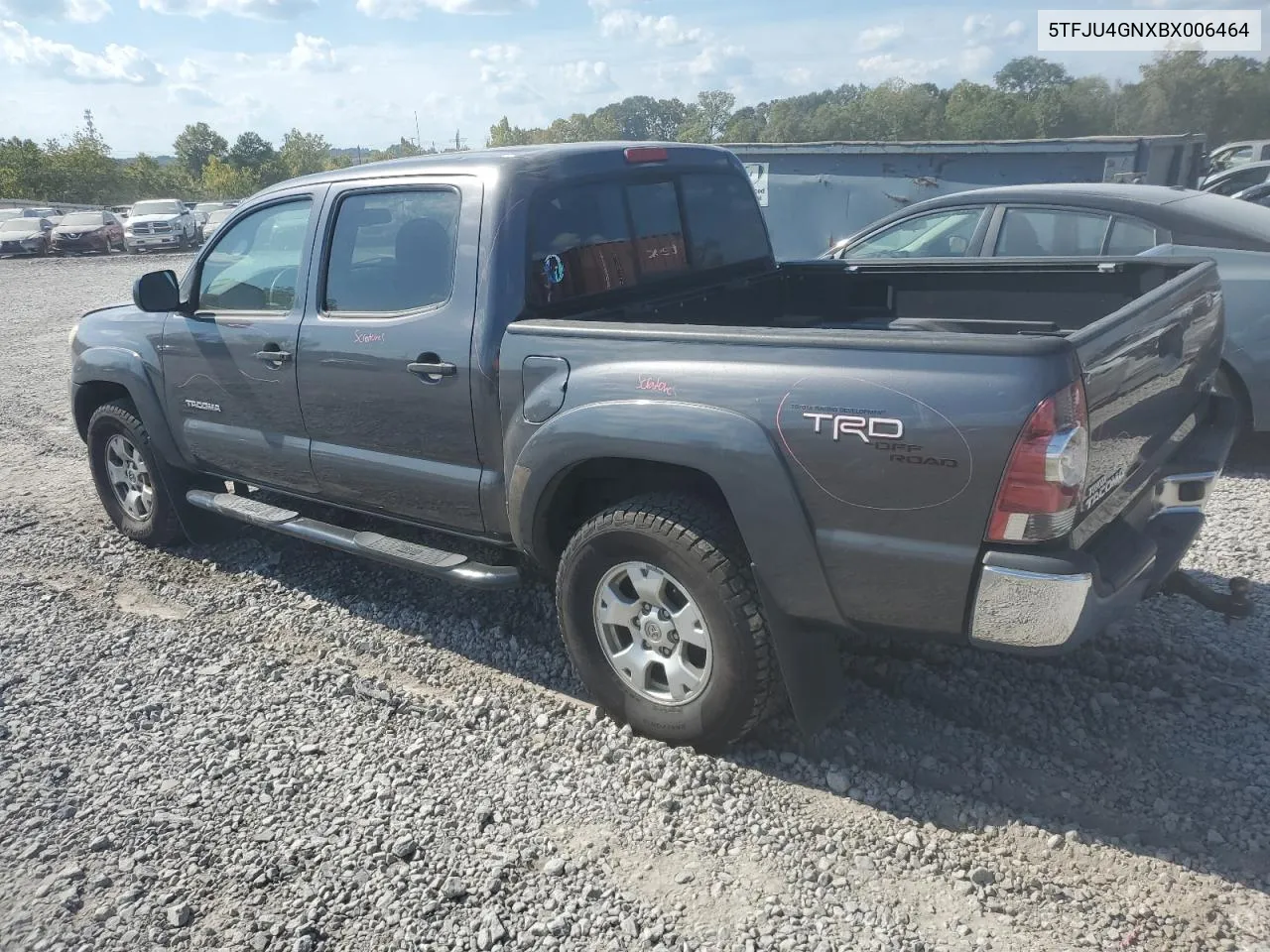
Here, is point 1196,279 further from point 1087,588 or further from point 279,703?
point 279,703

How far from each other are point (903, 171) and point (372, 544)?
855 cm

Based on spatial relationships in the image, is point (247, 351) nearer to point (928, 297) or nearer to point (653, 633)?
point (653, 633)

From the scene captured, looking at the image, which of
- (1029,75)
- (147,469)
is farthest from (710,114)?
(147,469)

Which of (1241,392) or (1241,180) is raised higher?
(1241,180)

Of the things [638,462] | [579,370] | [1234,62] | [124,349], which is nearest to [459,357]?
[579,370]

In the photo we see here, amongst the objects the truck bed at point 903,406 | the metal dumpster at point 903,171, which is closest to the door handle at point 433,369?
the truck bed at point 903,406

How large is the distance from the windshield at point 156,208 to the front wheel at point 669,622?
32.0 m

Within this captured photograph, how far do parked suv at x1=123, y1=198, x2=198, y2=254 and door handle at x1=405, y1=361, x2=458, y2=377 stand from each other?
3021cm

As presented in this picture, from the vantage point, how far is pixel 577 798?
125 inches

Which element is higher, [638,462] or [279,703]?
[638,462]

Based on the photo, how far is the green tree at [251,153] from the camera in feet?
277

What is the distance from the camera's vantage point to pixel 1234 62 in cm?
7069

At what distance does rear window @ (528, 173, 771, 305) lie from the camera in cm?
365

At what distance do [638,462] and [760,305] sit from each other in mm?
1548
